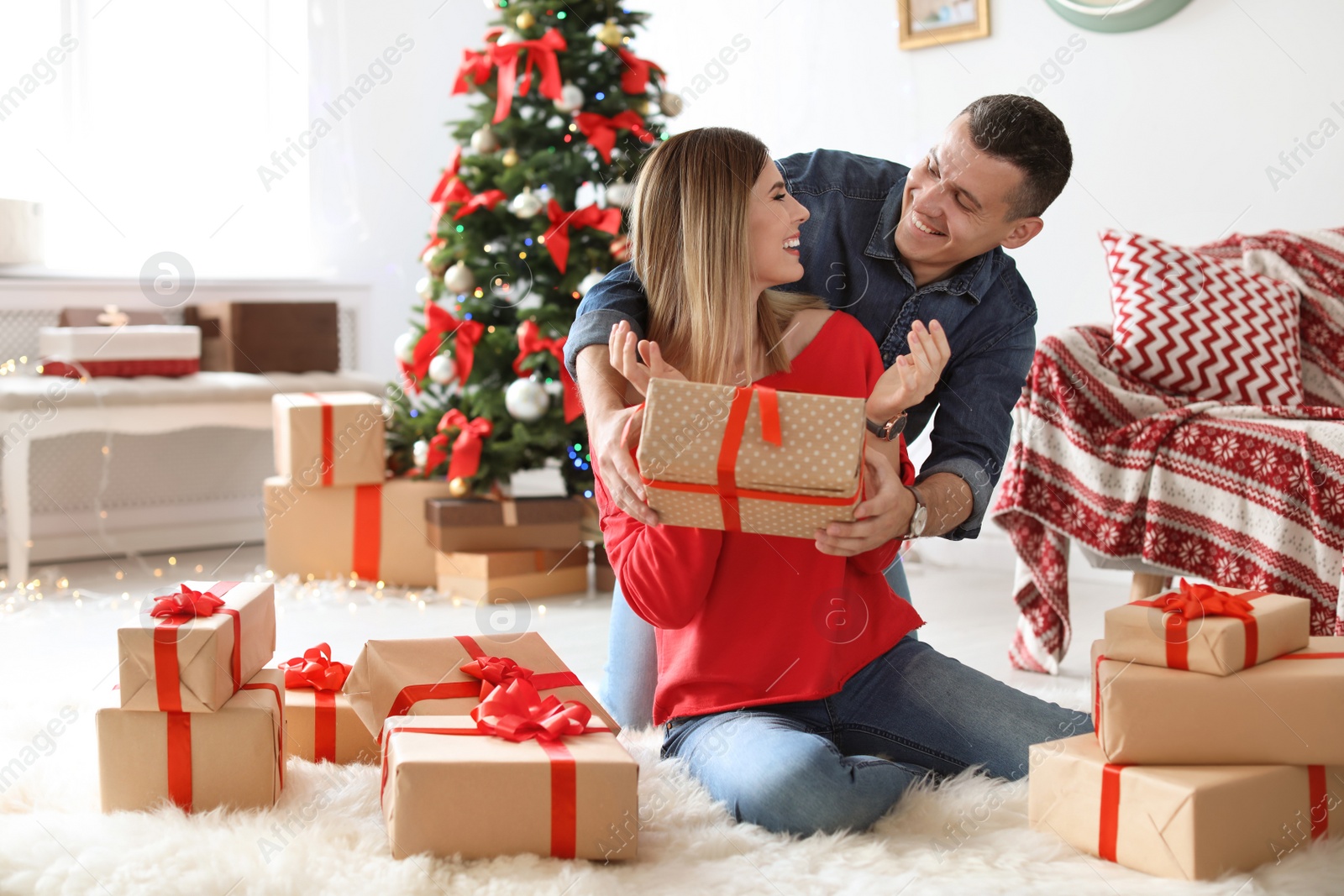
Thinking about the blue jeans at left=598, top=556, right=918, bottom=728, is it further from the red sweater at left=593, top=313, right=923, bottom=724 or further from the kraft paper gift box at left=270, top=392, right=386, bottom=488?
the kraft paper gift box at left=270, top=392, right=386, bottom=488

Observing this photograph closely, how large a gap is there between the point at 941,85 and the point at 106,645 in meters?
2.63

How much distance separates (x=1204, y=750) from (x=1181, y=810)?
0.08 meters

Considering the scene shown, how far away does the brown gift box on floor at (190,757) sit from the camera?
133cm

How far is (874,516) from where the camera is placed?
1325 millimetres

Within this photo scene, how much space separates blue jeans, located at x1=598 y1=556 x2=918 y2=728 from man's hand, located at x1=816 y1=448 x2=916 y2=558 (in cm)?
39

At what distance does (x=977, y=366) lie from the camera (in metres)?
1.69

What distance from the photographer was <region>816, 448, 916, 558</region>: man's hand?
4.26ft

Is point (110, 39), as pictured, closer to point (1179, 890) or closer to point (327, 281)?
point (327, 281)

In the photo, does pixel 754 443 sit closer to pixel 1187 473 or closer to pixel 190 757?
pixel 190 757

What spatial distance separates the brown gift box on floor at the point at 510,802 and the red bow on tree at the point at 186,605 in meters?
0.30

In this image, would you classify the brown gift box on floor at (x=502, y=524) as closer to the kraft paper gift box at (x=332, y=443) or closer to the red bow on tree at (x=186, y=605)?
the kraft paper gift box at (x=332, y=443)

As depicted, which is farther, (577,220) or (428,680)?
(577,220)

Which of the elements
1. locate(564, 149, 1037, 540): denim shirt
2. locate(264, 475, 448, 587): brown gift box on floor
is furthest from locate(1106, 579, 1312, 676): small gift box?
locate(264, 475, 448, 587): brown gift box on floor

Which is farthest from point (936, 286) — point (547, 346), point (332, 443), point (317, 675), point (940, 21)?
point (940, 21)
